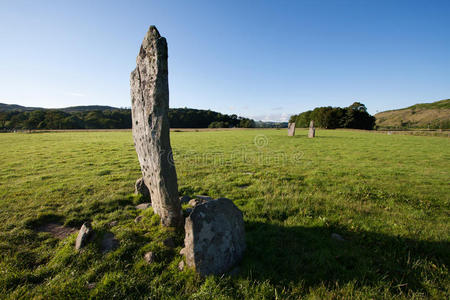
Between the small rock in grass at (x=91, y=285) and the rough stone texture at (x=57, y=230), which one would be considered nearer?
the small rock in grass at (x=91, y=285)

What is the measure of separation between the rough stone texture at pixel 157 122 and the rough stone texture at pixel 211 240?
48.8 inches

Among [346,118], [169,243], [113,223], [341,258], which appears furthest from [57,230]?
[346,118]

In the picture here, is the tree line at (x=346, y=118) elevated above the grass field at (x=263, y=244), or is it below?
above

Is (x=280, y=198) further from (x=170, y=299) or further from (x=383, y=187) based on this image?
(x=383, y=187)

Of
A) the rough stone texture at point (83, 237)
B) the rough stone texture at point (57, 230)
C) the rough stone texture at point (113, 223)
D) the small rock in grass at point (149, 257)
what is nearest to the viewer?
the small rock in grass at point (149, 257)

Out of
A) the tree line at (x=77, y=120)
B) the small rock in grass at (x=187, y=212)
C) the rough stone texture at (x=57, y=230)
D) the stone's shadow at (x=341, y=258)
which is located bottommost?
the rough stone texture at (x=57, y=230)

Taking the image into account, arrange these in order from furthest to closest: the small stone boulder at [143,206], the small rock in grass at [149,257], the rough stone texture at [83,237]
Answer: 1. the small stone boulder at [143,206]
2. the rough stone texture at [83,237]
3. the small rock in grass at [149,257]

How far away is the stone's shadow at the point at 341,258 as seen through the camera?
2.93 meters

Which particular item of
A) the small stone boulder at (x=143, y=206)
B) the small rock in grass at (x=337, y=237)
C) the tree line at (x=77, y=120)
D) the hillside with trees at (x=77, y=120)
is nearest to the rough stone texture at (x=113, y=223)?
the small stone boulder at (x=143, y=206)

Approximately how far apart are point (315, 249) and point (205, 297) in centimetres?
234

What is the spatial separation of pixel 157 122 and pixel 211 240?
2.69 m

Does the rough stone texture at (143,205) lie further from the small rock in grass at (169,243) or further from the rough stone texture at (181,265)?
the rough stone texture at (181,265)

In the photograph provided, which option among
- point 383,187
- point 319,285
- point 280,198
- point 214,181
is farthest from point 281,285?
point 383,187

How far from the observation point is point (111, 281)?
288 centimetres
